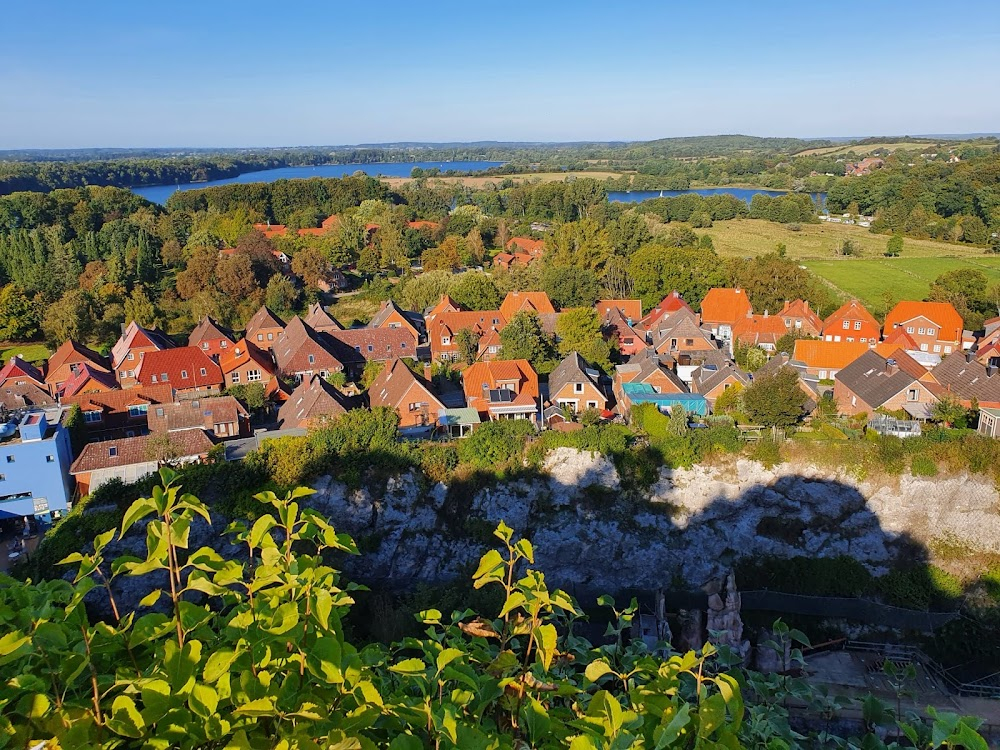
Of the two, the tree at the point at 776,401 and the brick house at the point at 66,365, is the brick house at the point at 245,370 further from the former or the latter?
the tree at the point at 776,401

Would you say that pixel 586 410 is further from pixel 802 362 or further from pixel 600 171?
pixel 600 171

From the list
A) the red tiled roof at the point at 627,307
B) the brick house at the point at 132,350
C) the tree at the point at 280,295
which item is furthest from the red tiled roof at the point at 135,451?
the red tiled roof at the point at 627,307

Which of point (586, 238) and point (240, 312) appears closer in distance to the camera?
point (240, 312)

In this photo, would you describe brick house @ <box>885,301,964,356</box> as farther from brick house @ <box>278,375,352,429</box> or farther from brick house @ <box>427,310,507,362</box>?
brick house @ <box>278,375,352,429</box>

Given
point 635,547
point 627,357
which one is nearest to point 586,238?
point 627,357

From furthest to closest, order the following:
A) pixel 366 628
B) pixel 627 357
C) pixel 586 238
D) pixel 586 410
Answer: pixel 586 238 < pixel 627 357 < pixel 586 410 < pixel 366 628

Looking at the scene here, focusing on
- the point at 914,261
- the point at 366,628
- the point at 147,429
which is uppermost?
the point at 914,261

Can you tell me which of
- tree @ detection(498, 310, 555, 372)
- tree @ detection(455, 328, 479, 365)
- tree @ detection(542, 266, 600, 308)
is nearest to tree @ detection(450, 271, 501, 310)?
tree @ detection(542, 266, 600, 308)

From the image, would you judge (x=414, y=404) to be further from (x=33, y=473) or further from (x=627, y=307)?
(x=627, y=307)
